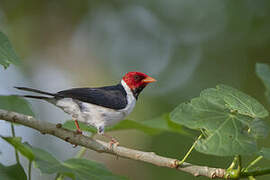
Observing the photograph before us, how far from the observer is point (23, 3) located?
10.3 metres

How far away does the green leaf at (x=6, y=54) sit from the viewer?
1914 millimetres

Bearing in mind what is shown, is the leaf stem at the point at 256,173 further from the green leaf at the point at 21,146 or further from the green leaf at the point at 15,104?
the green leaf at the point at 15,104

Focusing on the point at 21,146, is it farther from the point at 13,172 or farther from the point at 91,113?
the point at 91,113

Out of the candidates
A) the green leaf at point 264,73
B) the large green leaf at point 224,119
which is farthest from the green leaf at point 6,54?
the green leaf at point 264,73

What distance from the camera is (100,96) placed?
3709 millimetres

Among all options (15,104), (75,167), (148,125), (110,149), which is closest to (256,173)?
(110,149)

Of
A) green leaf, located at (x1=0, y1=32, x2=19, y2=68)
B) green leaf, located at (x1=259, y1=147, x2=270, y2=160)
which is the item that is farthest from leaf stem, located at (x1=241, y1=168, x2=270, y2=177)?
green leaf, located at (x1=0, y1=32, x2=19, y2=68)

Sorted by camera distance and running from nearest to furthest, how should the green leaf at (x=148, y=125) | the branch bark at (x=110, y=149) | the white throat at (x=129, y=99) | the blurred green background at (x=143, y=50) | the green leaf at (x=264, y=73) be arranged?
the branch bark at (x=110, y=149) < the green leaf at (x=264, y=73) < the green leaf at (x=148, y=125) < the white throat at (x=129, y=99) < the blurred green background at (x=143, y=50)

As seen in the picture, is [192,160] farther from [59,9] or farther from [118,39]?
[118,39]

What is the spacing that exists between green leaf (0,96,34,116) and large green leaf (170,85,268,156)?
1.21 metres

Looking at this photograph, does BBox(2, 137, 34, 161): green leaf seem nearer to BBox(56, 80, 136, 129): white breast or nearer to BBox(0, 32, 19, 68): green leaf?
BBox(0, 32, 19, 68): green leaf

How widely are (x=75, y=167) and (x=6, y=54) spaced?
720 mm

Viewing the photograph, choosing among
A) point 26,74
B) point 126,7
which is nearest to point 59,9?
point 26,74

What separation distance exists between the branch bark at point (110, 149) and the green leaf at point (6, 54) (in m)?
0.38
